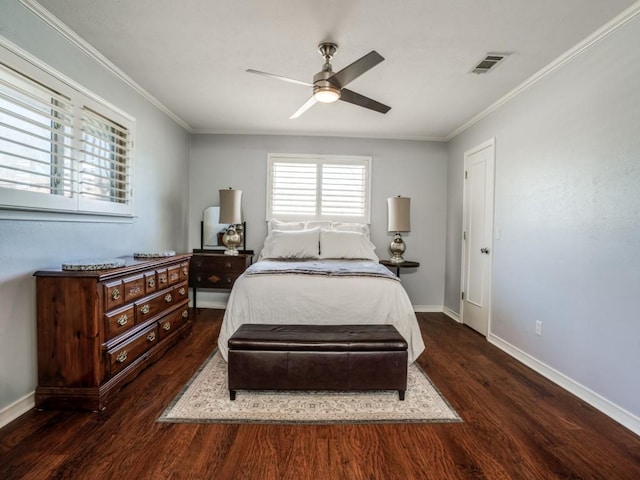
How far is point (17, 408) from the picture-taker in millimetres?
1870

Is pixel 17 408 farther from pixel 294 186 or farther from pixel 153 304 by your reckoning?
pixel 294 186

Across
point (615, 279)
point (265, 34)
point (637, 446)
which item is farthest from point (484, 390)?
point (265, 34)

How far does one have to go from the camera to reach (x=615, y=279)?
204cm

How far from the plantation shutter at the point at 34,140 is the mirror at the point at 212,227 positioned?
2.25m

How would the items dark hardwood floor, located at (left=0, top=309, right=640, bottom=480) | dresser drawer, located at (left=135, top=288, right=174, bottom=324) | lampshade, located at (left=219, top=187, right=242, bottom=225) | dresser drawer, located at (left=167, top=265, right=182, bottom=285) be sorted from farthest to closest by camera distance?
lampshade, located at (left=219, top=187, right=242, bottom=225)
dresser drawer, located at (left=167, top=265, right=182, bottom=285)
dresser drawer, located at (left=135, top=288, right=174, bottom=324)
dark hardwood floor, located at (left=0, top=309, right=640, bottom=480)

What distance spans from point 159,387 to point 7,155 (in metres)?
1.75

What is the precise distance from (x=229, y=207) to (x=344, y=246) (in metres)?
1.62

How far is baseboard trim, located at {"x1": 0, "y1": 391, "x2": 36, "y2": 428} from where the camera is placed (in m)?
1.79

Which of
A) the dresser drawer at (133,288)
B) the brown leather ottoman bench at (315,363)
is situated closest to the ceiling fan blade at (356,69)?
the brown leather ottoman bench at (315,363)

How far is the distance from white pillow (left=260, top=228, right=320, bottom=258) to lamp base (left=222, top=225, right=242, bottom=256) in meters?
0.58

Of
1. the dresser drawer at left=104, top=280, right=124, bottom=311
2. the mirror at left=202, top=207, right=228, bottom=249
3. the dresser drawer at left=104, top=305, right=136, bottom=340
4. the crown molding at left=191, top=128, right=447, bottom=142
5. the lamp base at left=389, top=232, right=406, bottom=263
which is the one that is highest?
the crown molding at left=191, top=128, right=447, bottom=142

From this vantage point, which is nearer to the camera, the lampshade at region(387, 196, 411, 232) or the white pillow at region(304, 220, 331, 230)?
the lampshade at region(387, 196, 411, 232)

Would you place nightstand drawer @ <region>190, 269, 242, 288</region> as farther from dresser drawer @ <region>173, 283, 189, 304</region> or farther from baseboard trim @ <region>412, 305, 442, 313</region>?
baseboard trim @ <region>412, 305, 442, 313</region>

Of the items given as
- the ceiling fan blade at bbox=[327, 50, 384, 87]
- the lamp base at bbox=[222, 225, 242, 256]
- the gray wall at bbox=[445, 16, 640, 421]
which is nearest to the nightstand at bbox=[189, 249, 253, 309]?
the lamp base at bbox=[222, 225, 242, 256]
